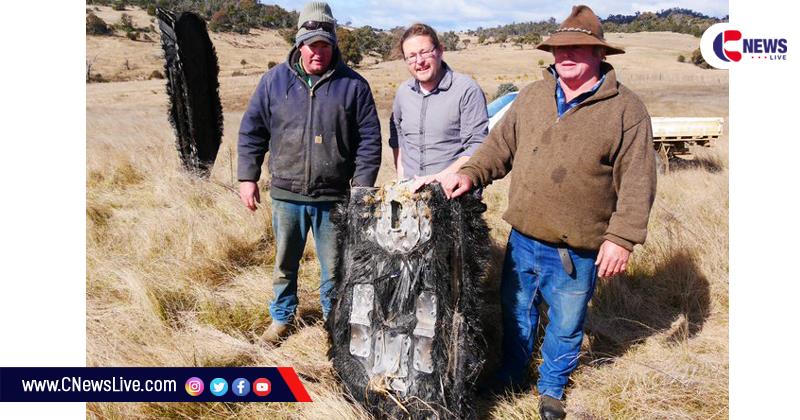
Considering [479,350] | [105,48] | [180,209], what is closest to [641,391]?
[479,350]

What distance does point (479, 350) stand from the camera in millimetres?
2469

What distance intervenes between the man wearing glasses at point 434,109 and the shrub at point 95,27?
154 feet

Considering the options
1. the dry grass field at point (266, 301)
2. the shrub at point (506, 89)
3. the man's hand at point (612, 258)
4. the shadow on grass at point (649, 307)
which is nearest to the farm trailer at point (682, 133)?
the dry grass field at point (266, 301)

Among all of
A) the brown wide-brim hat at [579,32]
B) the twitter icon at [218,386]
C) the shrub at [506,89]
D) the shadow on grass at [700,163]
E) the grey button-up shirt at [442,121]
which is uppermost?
the shrub at [506,89]

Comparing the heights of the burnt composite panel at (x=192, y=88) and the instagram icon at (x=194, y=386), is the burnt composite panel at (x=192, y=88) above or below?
above

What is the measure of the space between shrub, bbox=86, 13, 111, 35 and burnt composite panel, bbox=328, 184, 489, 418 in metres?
47.8

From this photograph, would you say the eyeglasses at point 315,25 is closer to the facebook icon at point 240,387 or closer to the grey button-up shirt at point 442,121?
the grey button-up shirt at point 442,121

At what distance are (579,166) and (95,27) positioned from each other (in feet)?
160

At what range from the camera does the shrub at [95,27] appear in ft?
135

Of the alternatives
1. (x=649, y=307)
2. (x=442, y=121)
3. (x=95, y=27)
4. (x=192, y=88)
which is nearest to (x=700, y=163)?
(x=649, y=307)

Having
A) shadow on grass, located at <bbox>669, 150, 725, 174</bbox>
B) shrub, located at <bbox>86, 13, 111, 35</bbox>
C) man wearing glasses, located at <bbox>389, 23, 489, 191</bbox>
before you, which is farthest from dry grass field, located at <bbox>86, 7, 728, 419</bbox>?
shrub, located at <bbox>86, 13, 111, 35</bbox>

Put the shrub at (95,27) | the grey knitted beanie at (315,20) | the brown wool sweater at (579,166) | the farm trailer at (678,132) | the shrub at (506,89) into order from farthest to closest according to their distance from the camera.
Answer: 1. the shrub at (95,27)
2. the shrub at (506,89)
3. the farm trailer at (678,132)
4. the grey knitted beanie at (315,20)
5. the brown wool sweater at (579,166)

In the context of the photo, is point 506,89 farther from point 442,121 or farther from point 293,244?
point 293,244

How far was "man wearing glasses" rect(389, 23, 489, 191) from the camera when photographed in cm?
297
